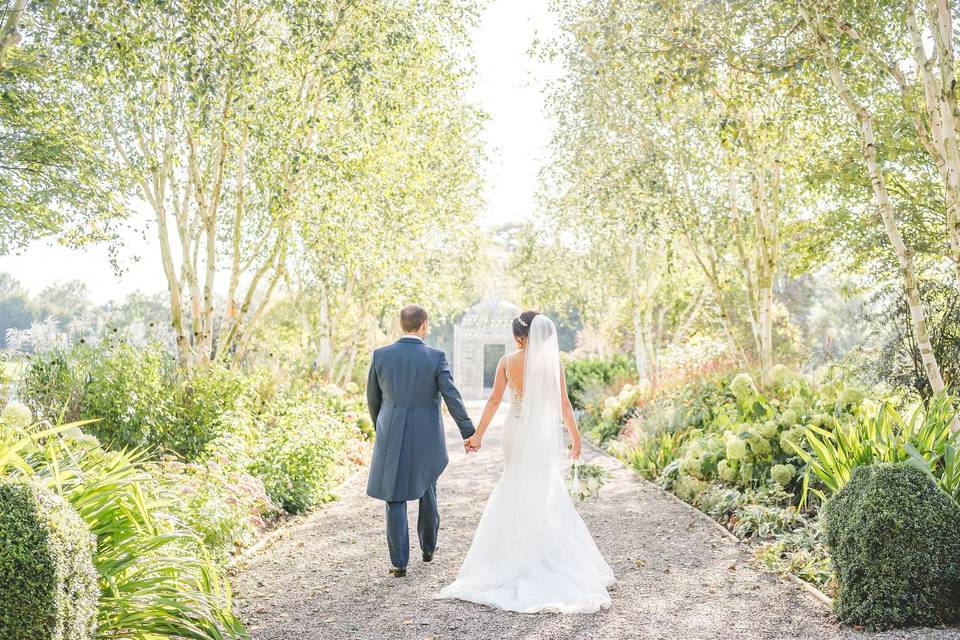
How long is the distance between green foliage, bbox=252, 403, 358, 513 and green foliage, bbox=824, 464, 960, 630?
5070 mm

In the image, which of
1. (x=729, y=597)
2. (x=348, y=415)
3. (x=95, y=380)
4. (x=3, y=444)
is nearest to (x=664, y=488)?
(x=729, y=597)

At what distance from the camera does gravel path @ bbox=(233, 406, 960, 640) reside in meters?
4.23

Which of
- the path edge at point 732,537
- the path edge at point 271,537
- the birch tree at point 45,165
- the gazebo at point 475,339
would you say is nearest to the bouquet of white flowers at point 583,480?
the path edge at point 732,537

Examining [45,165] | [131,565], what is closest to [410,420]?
[131,565]

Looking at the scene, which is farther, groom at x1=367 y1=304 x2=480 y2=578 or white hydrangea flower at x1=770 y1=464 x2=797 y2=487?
white hydrangea flower at x1=770 y1=464 x2=797 y2=487

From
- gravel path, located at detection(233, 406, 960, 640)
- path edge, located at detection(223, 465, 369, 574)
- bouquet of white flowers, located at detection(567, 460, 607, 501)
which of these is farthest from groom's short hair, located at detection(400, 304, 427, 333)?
path edge, located at detection(223, 465, 369, 574)

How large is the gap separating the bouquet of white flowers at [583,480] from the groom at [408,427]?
1.03 m

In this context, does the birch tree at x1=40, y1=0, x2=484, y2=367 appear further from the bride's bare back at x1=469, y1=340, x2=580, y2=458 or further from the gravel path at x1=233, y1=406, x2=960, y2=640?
the gravel path at x1=233, y1=406, x2=960, y2=640

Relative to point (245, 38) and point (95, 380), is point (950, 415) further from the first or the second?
point (95, 380)

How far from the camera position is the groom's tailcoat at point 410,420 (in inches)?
210

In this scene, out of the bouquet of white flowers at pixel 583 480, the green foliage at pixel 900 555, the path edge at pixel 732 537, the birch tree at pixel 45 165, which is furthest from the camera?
the birch tree at pixel 45 165

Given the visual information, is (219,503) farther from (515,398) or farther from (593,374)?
(593,374)

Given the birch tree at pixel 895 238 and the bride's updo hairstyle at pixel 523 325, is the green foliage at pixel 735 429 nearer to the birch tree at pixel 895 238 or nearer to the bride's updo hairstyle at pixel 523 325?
the birch tree at pixel 895 238

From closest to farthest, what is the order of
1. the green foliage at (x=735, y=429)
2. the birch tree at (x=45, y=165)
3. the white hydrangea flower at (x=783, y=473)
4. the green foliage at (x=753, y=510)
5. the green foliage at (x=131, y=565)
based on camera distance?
the green foliage at (x=131, y=565), the green foliage at (x=753, y=510), the white hydrangea flower at (x=783, y=473), the green foliage at (x=735, y=429), the birch tree at (x=45, y=165)
